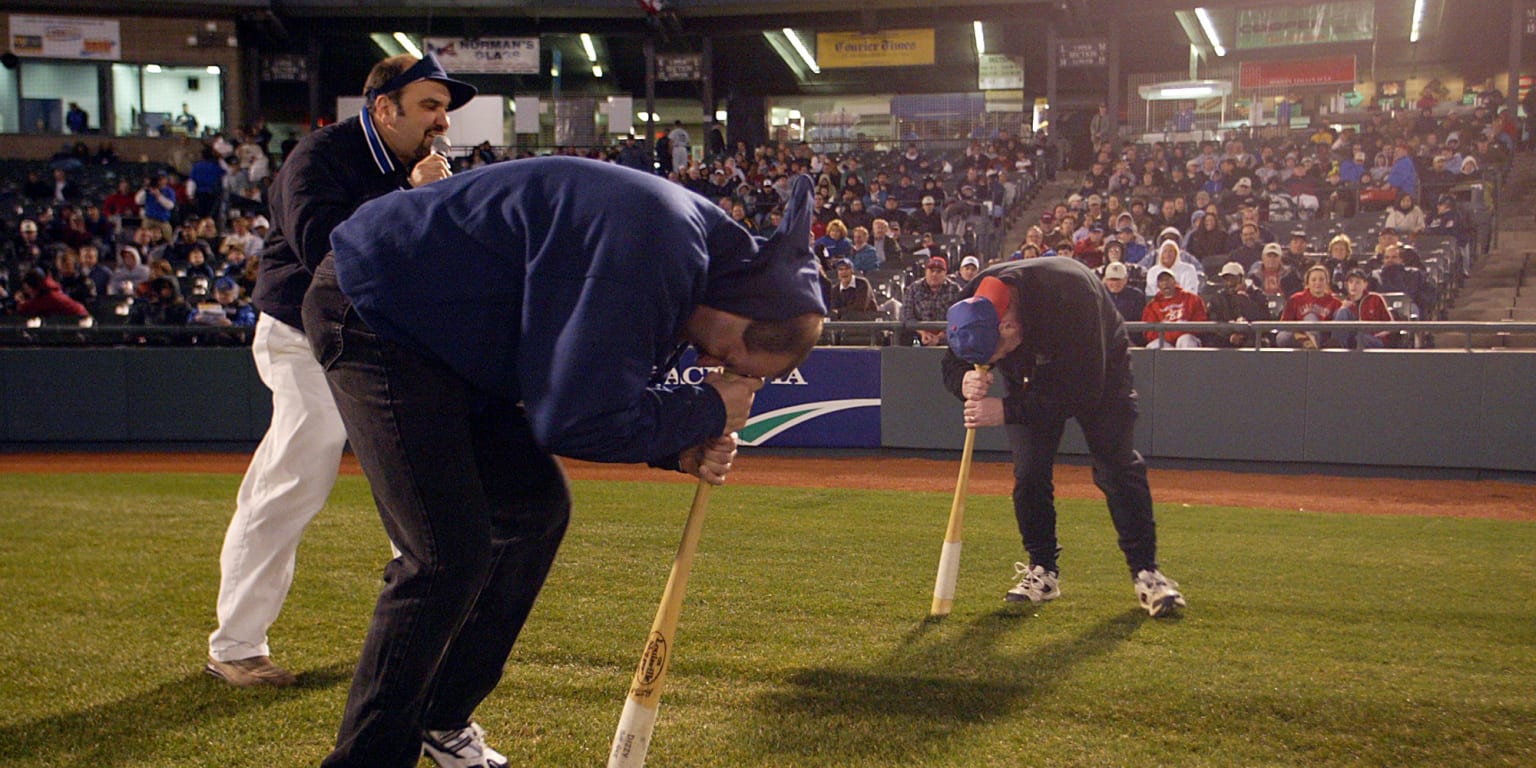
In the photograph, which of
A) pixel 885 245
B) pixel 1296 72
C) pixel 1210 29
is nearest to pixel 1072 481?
pixel 885 245

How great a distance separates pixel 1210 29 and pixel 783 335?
2969cm

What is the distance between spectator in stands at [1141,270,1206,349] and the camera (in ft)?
39.0

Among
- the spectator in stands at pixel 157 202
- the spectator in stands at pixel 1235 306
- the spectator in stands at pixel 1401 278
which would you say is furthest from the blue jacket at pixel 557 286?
the spectator in stands at pixel 157 202

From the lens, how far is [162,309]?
14.3 metres

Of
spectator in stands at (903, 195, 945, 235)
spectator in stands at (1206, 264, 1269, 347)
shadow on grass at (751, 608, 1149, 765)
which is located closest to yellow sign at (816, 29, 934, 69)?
spectator in stands at (903, 195, 945, 235)

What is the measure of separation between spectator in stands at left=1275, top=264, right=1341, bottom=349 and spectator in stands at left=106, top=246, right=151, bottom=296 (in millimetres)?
14150

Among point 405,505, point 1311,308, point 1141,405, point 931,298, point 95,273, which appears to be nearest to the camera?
point 405,505

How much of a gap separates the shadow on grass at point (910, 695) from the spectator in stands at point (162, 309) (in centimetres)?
1174

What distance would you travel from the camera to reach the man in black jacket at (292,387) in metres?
3.97

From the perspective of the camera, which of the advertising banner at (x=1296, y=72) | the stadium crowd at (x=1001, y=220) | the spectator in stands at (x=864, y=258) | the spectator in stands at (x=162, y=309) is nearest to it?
the stadium crowd at (x=1001, y=220)

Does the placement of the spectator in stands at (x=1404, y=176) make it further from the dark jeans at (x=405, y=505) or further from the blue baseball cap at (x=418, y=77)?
the dark jeans at (x=405, y=505)

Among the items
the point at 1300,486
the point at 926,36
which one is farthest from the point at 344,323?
the point at 926,36

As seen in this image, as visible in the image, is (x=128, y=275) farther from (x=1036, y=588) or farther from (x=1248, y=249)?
(x=1036, y=588)

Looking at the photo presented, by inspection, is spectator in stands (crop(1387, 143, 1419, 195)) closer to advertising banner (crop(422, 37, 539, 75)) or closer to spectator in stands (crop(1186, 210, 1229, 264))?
spectator in stands (crop(1186, 210, 1229, 264))
